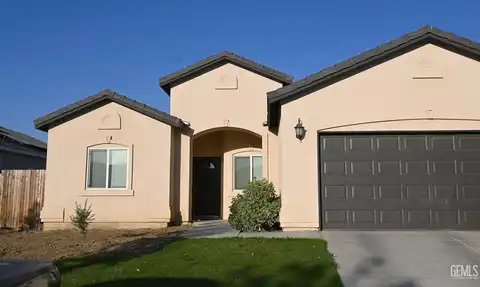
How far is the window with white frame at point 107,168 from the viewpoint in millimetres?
14164

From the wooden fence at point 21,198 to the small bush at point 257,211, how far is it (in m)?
6.98

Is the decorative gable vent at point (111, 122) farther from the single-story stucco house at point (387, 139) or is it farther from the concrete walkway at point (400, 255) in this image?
the single-story stucco house at point (387, 139)

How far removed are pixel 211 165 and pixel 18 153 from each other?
398 inches

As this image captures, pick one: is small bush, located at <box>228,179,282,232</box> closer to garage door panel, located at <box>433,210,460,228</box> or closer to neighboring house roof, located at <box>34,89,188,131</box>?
garage door panel, located at <box>433,210,460,228</box>

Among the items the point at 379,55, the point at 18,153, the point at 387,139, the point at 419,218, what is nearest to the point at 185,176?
the point at 387,139

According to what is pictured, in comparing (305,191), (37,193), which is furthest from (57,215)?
(305,191)

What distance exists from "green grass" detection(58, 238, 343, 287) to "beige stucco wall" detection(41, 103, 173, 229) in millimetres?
4495

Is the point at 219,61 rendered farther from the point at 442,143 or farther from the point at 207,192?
the point at 442,143

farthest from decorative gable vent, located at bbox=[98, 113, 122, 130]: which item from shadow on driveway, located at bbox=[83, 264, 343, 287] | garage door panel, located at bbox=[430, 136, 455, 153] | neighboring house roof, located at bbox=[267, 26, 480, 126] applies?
garage door panel, located at bbox=[430, 136, 455, 153]

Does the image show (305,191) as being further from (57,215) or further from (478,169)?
(57,215)

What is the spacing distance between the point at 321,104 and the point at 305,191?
225 cm

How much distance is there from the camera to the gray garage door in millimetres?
10844

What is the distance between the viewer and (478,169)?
1091 cm

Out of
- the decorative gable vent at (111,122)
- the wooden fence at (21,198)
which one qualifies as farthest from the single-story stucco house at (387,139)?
the wooden fence at (21,198)
